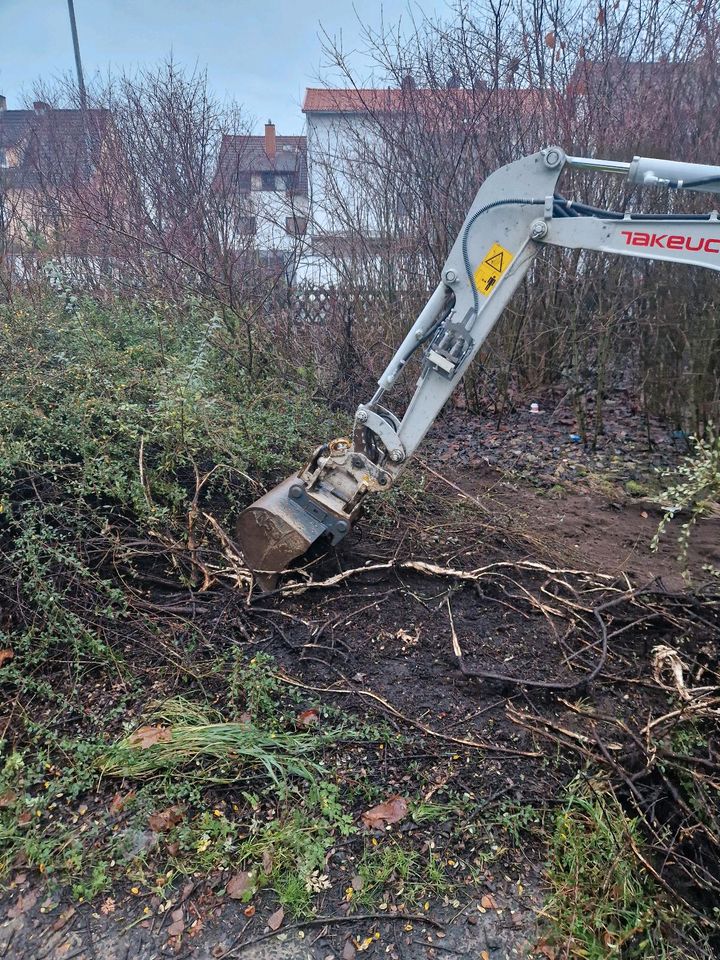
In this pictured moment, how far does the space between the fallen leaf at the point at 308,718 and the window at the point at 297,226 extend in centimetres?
605

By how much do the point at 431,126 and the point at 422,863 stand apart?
7.06 m

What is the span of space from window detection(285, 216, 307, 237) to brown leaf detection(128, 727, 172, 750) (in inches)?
243

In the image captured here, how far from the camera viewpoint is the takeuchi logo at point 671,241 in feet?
10.4

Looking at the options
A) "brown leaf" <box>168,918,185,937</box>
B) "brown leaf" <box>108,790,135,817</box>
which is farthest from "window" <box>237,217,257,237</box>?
"brown leaf" <box>168,918,185,937</box>

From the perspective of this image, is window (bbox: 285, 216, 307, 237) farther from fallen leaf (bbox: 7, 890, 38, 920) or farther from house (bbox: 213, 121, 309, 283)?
fallen leaf (bbox: 7, 890, 38, 920)

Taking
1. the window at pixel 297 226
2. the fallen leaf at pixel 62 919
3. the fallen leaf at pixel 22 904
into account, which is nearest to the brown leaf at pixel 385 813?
the fallen leaf at pixel 62 919

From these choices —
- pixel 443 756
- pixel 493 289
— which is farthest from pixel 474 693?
pixel 493 289

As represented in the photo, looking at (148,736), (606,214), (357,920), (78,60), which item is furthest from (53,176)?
(357,920)

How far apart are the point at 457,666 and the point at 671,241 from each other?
2.35 meters

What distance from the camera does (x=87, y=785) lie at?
2902mm

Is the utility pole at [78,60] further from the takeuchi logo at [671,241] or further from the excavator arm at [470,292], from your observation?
the takeuchi logo at [671,241]

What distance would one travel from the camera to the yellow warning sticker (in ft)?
11.6

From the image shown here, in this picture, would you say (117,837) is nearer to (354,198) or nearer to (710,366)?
(710,366)

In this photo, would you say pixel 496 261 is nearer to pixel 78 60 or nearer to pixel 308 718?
pixel 308 718
